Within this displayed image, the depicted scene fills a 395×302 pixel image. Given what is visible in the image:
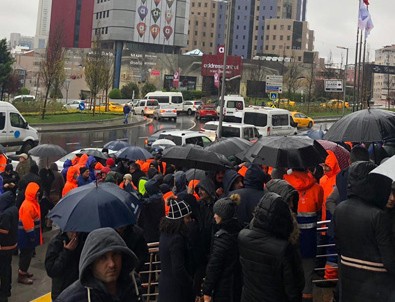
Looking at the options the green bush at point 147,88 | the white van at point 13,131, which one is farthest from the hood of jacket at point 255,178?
the green bush at point 147,88

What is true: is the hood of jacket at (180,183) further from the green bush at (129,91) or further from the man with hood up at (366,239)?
the green bush at (129,91)

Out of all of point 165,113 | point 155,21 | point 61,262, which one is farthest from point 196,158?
point 155,21

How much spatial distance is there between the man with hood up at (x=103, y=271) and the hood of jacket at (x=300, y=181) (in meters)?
3.38

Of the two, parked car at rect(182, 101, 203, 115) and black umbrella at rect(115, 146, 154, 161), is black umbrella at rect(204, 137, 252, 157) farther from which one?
parked car at rect(182, 101, 203, 115)

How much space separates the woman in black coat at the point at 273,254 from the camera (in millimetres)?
4348

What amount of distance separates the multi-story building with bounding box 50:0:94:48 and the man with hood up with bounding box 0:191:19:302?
3967 inches

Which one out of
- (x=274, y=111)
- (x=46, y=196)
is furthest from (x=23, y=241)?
(x=274, y=111)

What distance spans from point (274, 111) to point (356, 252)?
81.8ft

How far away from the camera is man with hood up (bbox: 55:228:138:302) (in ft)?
10.9

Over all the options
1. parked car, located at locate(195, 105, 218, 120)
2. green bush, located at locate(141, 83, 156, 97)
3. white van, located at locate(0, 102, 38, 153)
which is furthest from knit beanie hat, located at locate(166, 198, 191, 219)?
green bush, located at locate(141, 83, 156, 97)

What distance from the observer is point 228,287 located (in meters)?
5.32

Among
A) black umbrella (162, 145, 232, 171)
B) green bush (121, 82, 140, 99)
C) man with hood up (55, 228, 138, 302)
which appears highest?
green bush (121, 82, 140, 99)

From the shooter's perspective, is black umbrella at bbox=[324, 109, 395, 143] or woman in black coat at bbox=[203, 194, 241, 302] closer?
woman in black coat at bbox=[203, 194, 241, 302]

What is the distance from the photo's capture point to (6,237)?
7496 millimetres
